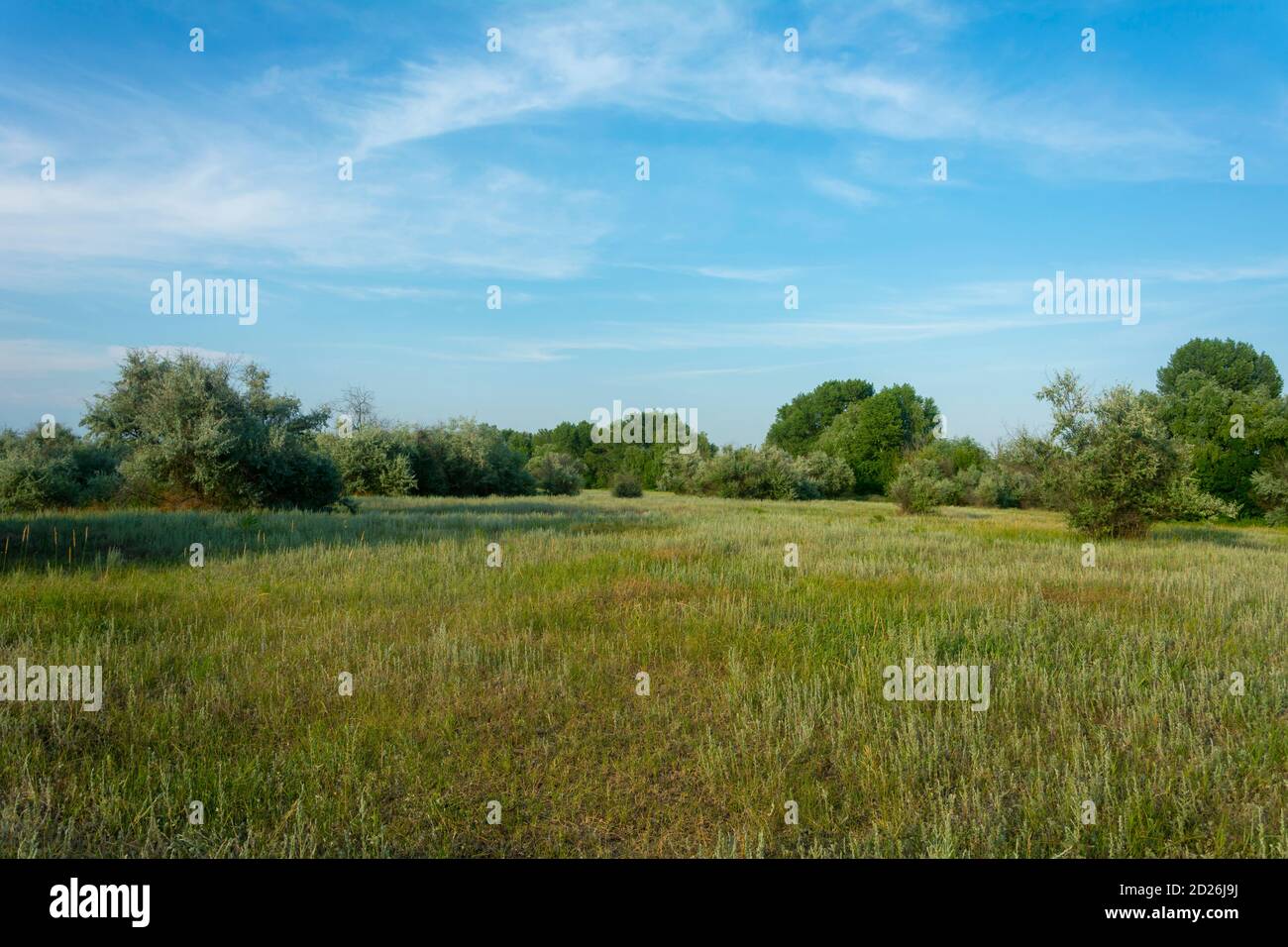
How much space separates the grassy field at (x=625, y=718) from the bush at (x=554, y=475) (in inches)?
1713

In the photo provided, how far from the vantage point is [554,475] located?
56094 millimetres

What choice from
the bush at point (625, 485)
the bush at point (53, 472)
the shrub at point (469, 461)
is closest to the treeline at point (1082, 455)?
the bush at point (625, 485)

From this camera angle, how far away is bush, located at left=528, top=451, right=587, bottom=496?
55.2 metres

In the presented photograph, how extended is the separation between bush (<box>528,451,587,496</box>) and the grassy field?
43.5 metres

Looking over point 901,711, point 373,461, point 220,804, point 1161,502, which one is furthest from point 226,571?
point 373,461

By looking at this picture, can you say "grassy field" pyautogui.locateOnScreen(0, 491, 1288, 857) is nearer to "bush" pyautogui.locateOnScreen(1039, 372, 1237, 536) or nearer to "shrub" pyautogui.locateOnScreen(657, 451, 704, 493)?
"bush" pyautogui.locateOnScreen(1039, 372, 1237, 536)

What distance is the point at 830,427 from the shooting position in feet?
269

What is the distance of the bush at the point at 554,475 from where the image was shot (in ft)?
181

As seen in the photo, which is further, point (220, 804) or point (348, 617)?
point (348, 617)

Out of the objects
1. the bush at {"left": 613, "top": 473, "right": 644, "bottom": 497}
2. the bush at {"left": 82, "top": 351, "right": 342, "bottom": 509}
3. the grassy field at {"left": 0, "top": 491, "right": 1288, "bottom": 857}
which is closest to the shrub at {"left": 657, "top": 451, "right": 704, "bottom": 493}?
the bush at {"left": 613, "top": 473, "right": 644, "bottom": 497}

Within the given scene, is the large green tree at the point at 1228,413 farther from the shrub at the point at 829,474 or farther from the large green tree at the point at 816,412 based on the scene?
the large green tree at the point at 816,412

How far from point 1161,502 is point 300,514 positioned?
2352cm
